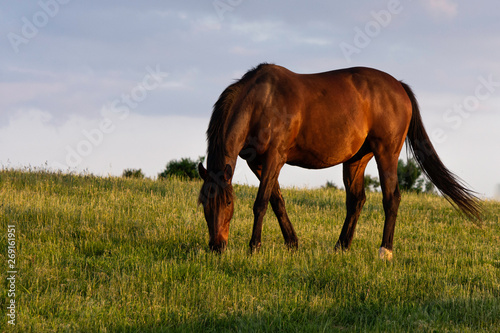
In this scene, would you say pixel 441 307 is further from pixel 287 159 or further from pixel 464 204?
pixel 464 204

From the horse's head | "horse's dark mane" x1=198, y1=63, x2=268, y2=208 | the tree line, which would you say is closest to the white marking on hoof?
the horse's head

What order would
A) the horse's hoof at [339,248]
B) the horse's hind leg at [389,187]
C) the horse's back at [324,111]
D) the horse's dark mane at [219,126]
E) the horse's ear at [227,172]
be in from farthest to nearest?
the horse's hind leg at [389,187], the horse's hoof at [339,248], the horse's back at [324,111], the horse's dark mane at [219,126], the horse's ear at [227,172]

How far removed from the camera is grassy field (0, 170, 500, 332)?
16.1ft

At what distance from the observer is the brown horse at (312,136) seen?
714cm

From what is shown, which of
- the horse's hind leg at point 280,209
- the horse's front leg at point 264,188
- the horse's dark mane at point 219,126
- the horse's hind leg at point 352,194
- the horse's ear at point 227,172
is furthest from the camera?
the horse's hind leg at point 352,194

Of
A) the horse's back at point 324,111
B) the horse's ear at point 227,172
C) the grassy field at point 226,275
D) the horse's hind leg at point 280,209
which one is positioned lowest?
the grassy field at point 226,275

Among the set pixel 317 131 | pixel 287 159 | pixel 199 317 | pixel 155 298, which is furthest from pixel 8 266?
pixel 317 131

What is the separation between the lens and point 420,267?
7281 millimetres

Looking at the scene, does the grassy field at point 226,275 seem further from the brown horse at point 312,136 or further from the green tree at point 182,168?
the green tree at point 182,168

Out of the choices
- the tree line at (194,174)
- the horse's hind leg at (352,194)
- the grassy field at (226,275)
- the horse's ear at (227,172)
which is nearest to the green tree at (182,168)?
the tree line at (194,174)

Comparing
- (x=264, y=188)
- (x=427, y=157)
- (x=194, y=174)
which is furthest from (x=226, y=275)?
(x=194, y=174)

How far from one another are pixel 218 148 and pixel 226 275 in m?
1.94

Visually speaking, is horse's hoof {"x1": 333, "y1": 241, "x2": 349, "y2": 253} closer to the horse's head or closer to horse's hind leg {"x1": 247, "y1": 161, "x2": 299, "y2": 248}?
horse's hind leg {"x1": 247, "y1": 161, "x2": 299, "y2": 248}

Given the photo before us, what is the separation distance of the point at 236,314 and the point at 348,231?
425 centimetres
